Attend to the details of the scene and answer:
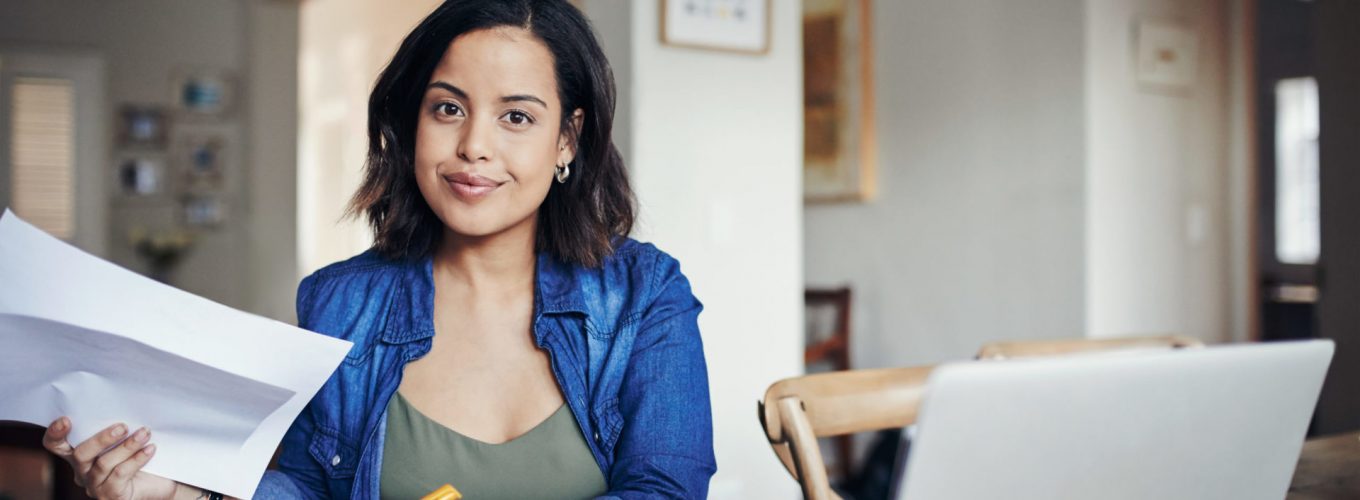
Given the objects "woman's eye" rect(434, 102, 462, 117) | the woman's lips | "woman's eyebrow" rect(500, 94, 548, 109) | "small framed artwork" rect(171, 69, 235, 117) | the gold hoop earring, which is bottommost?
the woman's lips

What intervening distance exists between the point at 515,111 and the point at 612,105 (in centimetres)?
15

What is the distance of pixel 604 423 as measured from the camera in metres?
1.19

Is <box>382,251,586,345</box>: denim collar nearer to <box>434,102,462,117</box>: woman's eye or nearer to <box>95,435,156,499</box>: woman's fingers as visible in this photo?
<box>434,102,462,117</box>: woman's eye

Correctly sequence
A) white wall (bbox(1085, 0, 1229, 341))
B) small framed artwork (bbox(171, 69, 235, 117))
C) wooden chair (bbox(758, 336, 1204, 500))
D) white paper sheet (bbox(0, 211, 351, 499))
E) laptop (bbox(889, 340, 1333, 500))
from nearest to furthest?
laptop (bbox(889, 340, 1333, 500)) → white paper sheet (bbox(0, 211, 351, 499)) → wooden chair (bbox(758, 336, 1204, 500)) → white wall (bbox(1085, 0, 1229, 341)) → small framed artwork (bbox(171, 69, 235, 117))

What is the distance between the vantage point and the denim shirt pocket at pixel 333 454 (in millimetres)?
1181

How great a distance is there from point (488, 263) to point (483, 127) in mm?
196

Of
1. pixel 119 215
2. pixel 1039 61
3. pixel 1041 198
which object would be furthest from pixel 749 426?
pixel 119 215

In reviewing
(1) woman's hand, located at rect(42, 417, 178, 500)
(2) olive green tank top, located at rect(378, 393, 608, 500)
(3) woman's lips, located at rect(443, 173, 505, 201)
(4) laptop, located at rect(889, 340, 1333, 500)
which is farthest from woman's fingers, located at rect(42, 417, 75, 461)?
(4) laptop, located at rect(889, 340, 1333, 500)

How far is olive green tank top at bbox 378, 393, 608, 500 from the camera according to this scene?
1150mm

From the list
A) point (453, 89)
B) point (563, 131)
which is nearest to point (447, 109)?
point (453, 89)

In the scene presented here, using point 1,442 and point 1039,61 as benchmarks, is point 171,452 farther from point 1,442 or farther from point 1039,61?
point 1039,61

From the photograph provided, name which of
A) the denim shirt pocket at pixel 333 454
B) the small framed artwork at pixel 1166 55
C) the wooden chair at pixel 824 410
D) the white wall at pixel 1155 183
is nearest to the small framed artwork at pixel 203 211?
the white wall at pixel 1155 183

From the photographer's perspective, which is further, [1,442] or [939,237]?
[939,237]

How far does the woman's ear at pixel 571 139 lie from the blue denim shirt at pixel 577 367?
0.43ft
